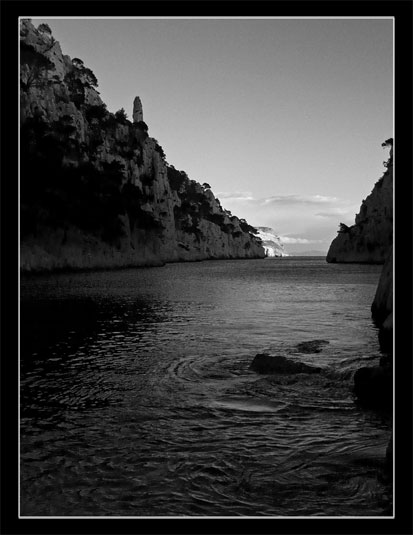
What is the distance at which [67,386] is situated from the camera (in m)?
13.3

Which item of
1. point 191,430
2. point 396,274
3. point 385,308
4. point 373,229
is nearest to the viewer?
point 396,274

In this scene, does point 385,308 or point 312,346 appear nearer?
point 312,346

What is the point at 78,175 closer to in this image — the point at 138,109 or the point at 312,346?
the point at 312,346

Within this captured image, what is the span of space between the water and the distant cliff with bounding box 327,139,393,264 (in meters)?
86.4

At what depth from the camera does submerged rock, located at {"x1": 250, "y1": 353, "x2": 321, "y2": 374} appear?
575 inches

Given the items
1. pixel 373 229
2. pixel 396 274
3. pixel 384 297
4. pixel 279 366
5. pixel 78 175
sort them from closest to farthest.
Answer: pixel 396 274
pixel 279 366
pixel 384 297
pixel 78 175
pixel 373 229

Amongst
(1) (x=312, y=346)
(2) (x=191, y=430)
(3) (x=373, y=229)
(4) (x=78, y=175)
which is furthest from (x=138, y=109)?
(2) (x=191, y=430)

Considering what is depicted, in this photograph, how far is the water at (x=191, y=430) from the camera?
23.0ft

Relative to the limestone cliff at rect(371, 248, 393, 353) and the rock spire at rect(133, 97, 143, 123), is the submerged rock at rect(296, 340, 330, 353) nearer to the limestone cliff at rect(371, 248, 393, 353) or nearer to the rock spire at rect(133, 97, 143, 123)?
the limestone cliff at rect(371, 248, 393, 353)

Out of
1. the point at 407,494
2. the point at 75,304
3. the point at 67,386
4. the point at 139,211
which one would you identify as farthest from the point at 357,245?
the point at 407,494

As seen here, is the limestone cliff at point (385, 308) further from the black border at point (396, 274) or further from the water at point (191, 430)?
the black border at point (396, 274)

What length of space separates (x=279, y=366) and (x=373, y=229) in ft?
331

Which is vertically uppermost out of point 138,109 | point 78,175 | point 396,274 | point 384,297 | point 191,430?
point 138,109

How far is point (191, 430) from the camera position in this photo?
9797 mm
